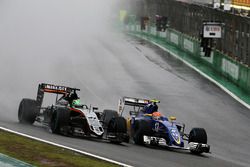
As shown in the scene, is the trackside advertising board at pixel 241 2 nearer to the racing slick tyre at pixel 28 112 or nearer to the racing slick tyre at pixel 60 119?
the racing slick tyre at pixel 28 112

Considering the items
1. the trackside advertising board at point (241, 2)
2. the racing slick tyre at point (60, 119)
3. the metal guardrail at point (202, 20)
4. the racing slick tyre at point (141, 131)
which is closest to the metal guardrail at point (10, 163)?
the racing slick tyre at point (60, 119)

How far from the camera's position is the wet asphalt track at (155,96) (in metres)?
18.2

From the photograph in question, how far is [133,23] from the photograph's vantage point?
6762 cm

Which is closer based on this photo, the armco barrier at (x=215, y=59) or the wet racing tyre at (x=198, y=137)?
the wet racing tyre at (x=198, y=137)

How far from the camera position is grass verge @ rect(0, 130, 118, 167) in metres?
14.5

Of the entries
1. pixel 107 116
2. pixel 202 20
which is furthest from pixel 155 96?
pixel 202 20

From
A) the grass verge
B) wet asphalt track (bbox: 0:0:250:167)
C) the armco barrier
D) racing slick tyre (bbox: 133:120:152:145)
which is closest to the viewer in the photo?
the grass verge

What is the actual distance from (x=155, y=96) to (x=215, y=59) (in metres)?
8.84

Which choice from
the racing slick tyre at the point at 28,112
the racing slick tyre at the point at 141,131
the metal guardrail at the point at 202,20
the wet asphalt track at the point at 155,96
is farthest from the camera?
the metal guardrail at the point at 202,20

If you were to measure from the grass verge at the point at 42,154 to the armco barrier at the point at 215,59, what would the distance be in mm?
18240

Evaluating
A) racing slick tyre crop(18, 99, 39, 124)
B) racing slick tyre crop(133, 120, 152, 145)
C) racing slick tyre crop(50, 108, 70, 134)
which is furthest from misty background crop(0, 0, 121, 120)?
racing slick tyre crop(133, 120, 152, 145)

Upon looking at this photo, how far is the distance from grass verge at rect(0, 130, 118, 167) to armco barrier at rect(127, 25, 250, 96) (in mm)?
18240

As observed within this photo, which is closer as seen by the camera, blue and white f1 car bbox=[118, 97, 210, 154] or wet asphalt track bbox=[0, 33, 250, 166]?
wet asphalt track bbox=[0, 33, 250, 166]

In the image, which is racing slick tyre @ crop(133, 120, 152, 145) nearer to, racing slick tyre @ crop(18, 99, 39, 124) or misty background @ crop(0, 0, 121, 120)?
racing slick tyre @ crop(18, 99, 39, 124)
